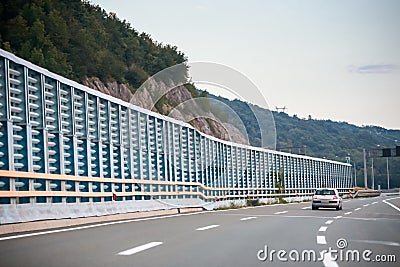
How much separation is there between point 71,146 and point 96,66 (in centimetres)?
3850

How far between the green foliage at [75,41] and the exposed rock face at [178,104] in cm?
148

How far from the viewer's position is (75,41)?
59.7m

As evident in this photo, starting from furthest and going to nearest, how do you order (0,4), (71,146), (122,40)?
(122,40) → (0,4) → (71,146)

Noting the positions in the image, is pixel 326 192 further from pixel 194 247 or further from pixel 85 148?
pixel 194 247

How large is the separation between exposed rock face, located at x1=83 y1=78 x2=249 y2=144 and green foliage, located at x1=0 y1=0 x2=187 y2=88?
1.48 metres

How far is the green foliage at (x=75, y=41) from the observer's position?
5088 centimetres

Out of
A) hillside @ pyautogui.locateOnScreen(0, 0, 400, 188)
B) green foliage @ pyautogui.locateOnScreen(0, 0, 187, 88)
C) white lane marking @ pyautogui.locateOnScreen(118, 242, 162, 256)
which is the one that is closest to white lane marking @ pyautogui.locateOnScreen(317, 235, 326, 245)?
white lane marking @ pyautogui.locateOnScreen(118, 242, 162, 256)

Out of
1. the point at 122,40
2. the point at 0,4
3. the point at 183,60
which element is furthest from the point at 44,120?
the point at 183,60

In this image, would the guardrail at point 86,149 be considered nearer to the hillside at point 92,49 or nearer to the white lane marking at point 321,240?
the white lane marking at point 321,240

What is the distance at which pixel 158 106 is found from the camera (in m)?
66.1

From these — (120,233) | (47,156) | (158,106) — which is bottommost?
(120,233)

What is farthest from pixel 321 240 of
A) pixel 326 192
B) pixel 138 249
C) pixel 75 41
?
pixel 75 41

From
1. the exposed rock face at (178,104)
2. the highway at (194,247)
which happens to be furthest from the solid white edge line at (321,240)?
the exposed rock face at (178,104)

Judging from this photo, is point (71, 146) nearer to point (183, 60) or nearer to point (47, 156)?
point (47, 156)
